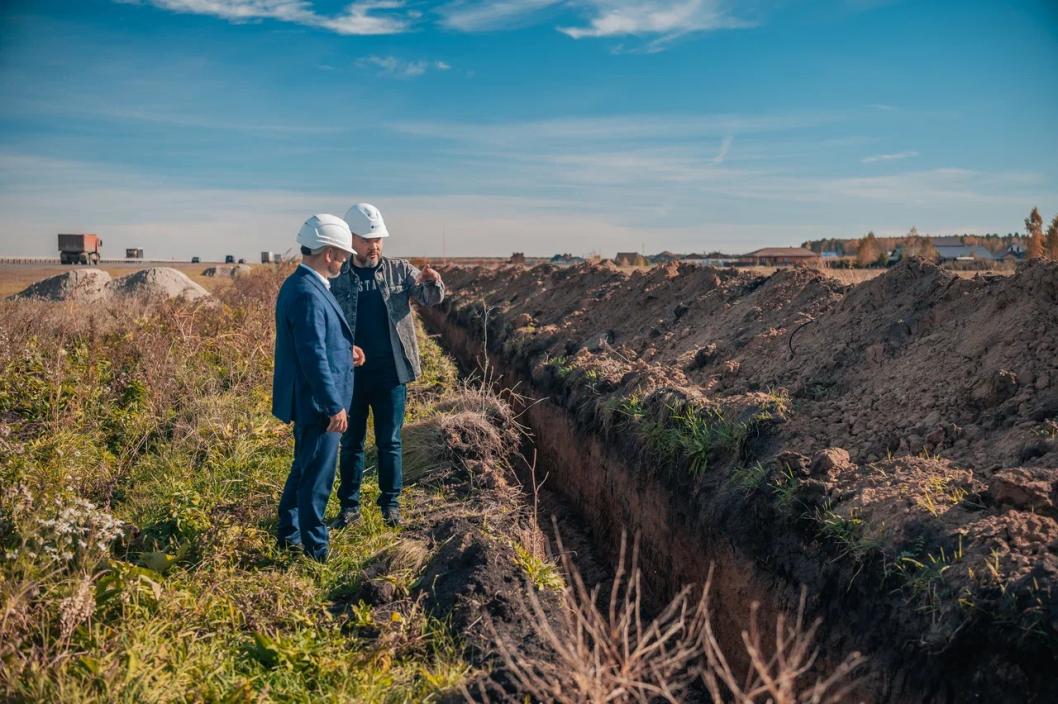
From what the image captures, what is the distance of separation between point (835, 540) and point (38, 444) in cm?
520

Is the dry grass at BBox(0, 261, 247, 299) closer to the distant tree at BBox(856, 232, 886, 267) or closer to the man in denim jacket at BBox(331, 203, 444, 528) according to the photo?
the man in denim jacket at BBox(331, 203, 444, 528)

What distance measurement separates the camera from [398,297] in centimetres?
525

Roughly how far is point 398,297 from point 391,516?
147 cm

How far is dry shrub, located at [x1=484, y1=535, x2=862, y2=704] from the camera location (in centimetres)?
214

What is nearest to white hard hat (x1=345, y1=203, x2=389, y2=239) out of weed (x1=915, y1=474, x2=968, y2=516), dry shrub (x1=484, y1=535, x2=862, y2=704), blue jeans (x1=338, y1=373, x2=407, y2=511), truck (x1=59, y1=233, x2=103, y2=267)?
blue jeans (x1=338, y1=373, x2=407, y2=511)

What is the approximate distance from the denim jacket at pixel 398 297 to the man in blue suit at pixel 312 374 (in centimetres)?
47

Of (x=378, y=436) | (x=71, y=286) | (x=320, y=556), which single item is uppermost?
(x=71, y=286)

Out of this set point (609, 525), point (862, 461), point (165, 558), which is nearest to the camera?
point (165, 558)

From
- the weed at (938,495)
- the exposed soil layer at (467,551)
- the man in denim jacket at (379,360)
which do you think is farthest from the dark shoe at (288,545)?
the weed at (938,495)

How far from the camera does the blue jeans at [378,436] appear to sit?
519 cm

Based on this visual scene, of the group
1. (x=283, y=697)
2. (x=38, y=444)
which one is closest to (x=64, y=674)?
(x=283, y=697)

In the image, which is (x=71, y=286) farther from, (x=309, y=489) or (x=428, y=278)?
(x=309, y=489)

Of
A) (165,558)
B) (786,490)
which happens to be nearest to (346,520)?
(165,558)

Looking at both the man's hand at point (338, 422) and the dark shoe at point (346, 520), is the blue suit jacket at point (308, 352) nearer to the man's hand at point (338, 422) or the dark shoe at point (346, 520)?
the man's hand at point (338, 422)
